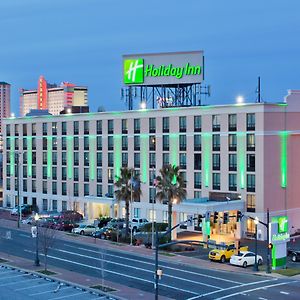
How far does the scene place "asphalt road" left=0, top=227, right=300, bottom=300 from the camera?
4897 centimetres

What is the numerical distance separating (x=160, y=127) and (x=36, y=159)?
27.8 meters

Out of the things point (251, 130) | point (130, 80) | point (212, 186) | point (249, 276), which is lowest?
point (249, 276)

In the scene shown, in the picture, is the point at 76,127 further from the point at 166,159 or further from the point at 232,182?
the point at 232,182

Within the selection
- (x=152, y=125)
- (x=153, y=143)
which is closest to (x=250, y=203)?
(x=153, y=143)

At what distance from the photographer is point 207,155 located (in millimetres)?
84062

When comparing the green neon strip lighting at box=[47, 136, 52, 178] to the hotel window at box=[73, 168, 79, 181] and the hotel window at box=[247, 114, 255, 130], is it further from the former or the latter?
the hotel window at box=[247, 114, 255, 130]

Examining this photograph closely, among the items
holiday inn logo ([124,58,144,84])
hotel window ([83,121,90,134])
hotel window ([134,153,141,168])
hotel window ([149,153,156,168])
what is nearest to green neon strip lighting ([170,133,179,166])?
hotel window ([149,153,156,168])

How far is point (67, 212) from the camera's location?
3757 inches

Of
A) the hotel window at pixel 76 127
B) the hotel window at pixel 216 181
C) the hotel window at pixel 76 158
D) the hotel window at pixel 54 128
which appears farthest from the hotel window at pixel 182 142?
the hotel window at pixel 54 128

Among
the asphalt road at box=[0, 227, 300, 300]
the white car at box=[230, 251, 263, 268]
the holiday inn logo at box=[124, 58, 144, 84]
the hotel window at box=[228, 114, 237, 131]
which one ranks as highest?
the holiday inn logo at box=[124, 58, 144, 84]

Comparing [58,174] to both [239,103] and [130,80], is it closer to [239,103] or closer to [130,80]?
[130,80]

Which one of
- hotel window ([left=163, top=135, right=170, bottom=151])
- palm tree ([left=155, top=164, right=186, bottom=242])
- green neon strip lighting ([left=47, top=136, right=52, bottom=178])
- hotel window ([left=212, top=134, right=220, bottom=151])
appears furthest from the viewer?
green neon strip lighting ([left=47, top=136, right=52, bottom=178])

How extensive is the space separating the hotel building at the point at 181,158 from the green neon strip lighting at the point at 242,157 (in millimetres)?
116

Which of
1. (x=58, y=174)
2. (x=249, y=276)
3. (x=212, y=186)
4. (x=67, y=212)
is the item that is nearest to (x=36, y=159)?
(x=58, y=174)
